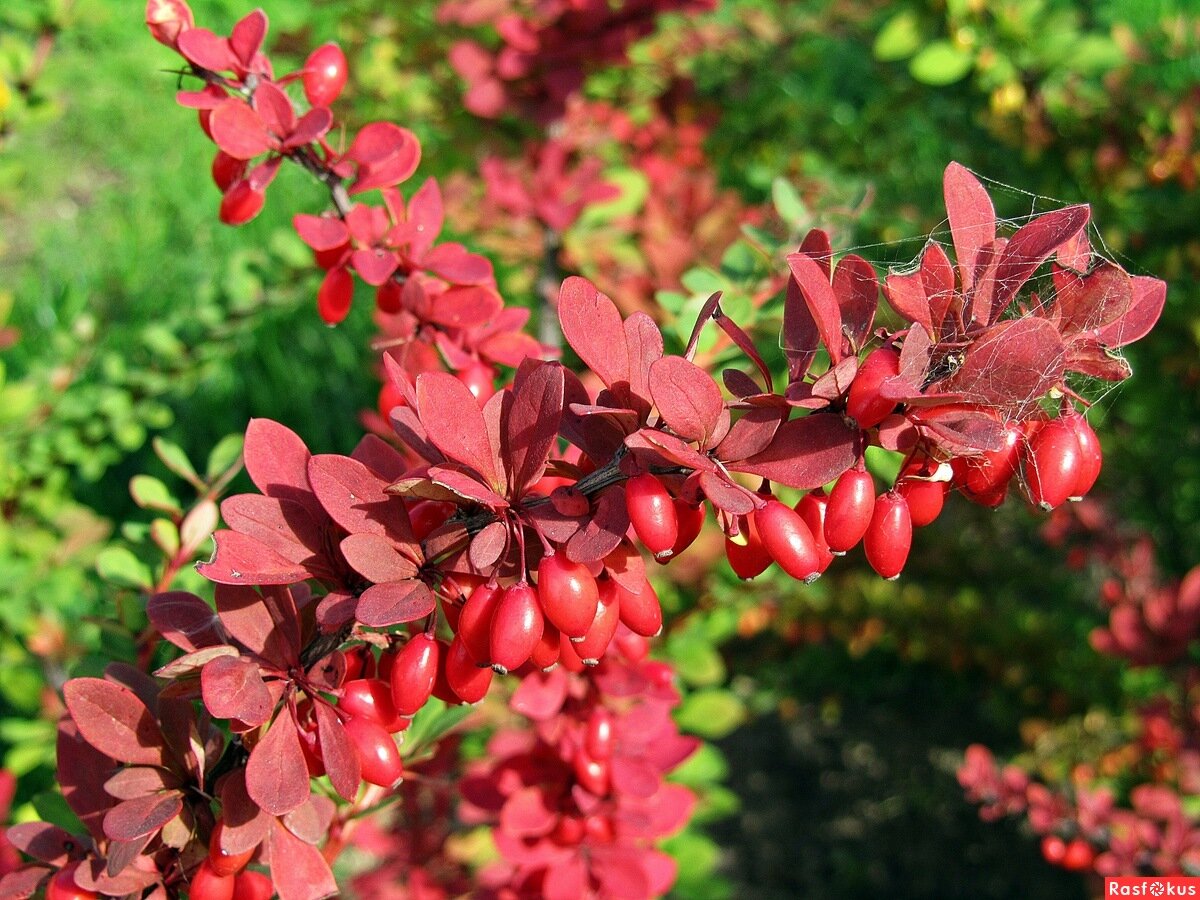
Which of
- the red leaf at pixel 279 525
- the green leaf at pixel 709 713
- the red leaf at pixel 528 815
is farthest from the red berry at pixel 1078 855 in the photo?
the red leaf at pixel 279 525

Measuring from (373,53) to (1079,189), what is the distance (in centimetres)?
140

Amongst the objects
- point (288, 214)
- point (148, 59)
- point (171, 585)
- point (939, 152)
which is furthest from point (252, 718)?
point (148, 59)

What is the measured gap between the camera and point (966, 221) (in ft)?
1.67

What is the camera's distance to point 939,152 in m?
2.86

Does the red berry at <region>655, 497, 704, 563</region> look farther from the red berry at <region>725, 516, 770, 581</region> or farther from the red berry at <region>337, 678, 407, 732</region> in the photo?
the red berry at <region>337, 678, 407, 732</region>

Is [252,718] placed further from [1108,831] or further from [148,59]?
[148,59]

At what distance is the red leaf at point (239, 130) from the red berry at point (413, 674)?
0.37 m

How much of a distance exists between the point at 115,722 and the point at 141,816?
66mm

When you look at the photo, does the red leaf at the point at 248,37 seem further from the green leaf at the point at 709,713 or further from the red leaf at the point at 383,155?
the green leaf at the point at 709,713

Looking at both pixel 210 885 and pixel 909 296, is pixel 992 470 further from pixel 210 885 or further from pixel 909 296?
pixel 210 885

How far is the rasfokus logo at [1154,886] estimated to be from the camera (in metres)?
1.04

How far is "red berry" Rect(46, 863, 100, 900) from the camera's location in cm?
57

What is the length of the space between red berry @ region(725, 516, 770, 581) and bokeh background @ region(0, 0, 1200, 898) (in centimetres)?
41

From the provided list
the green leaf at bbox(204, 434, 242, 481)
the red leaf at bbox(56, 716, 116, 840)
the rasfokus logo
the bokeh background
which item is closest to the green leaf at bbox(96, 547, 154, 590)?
the bokeh background
